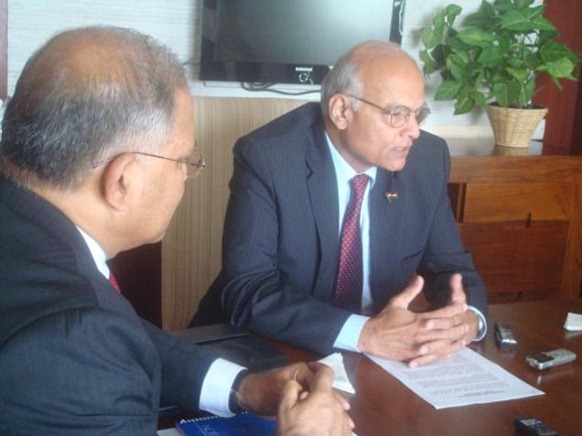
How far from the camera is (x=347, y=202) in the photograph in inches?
78.2

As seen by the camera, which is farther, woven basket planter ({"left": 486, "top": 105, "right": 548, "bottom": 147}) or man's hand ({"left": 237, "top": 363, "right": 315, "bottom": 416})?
woven basket planter ({"left": 486, "top": 105, "right": 548, "bottom": 147})

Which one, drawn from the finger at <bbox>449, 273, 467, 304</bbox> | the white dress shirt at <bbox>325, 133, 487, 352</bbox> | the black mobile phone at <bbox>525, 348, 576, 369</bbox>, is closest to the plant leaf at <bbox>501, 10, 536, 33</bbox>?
the white dress shirt at <bbox>325, 133, 487, 352</bbox>

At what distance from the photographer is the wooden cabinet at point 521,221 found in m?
3.14

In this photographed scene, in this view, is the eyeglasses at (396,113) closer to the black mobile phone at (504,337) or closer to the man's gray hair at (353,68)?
the man's gray hair at (353,68)

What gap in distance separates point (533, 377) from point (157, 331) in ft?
2.29

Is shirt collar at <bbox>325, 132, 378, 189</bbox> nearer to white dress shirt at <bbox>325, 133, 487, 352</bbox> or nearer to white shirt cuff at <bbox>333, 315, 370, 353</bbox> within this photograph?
white dress shirt at <bbox>325, 133, 487, 352</bbox>

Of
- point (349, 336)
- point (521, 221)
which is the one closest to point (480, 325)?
point (349, 336)

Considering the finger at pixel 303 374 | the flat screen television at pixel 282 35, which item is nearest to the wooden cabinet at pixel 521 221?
the flat screen television at pixel 282 35

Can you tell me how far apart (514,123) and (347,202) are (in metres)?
1.56

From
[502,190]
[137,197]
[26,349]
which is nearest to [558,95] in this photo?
[502,190]

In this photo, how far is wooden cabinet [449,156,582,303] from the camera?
3.14 metres

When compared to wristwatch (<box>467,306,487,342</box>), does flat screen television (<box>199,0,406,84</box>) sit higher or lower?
higher

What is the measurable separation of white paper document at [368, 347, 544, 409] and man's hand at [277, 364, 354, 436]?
0.21 meters

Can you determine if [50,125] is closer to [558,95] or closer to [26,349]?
[26,349]
